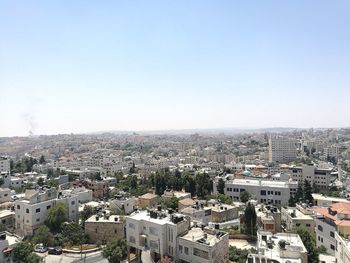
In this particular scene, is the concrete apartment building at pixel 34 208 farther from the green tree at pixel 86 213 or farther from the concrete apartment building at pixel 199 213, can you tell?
the concrete apartment building at pixel 199 213

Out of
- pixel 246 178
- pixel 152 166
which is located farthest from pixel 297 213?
pixel 152 166

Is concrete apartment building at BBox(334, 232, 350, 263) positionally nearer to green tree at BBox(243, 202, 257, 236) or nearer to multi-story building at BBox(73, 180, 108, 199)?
green tree at BBox(243, 202, 257, 236)

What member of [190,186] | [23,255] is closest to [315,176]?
[190,186]

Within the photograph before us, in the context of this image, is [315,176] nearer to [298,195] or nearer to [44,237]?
[298,195]

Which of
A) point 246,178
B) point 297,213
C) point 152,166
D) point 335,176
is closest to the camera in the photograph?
point 297,213

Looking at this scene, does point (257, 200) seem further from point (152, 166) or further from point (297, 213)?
point (152, 166)

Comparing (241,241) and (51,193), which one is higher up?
(51,193)

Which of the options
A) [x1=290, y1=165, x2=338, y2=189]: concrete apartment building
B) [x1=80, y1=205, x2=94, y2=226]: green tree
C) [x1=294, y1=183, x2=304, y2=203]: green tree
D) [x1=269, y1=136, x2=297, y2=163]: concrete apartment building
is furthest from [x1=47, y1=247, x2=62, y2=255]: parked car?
[x1=269, y1=136, x2=297, y2=163]: concrete apartment building
